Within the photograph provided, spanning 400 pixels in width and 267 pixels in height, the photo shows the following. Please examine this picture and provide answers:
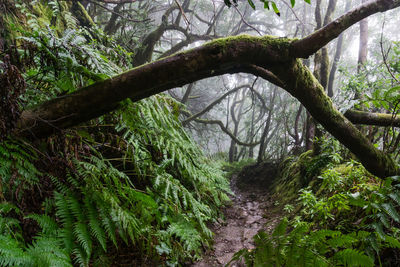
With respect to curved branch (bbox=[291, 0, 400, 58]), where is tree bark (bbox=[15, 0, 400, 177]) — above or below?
below

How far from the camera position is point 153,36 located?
670cm

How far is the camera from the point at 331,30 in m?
2.16

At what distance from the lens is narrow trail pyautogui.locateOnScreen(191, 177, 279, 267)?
2885 mm

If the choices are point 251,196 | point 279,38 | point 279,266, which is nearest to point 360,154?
point 279,38

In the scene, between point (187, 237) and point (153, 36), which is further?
point (153, 36)

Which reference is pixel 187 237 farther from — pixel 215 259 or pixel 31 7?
pixel 31 7

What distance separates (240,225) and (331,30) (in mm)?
3360

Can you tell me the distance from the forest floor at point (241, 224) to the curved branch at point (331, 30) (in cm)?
159

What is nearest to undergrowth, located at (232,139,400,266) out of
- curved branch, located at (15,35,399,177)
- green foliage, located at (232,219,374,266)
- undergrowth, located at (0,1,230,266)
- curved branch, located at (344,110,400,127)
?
green foliage, located at (232,219,374,266)

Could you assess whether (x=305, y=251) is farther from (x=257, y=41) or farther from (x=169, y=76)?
(x=257, y=41)

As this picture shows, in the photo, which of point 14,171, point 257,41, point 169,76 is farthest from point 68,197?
point 257,41

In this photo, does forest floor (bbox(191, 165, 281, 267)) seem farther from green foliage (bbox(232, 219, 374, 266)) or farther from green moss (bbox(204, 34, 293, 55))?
green moss (bbox(204, 34, 293, 55))

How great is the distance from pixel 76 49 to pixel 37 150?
107cm

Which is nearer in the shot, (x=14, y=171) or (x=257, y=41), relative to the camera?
(x=14, y=171)
